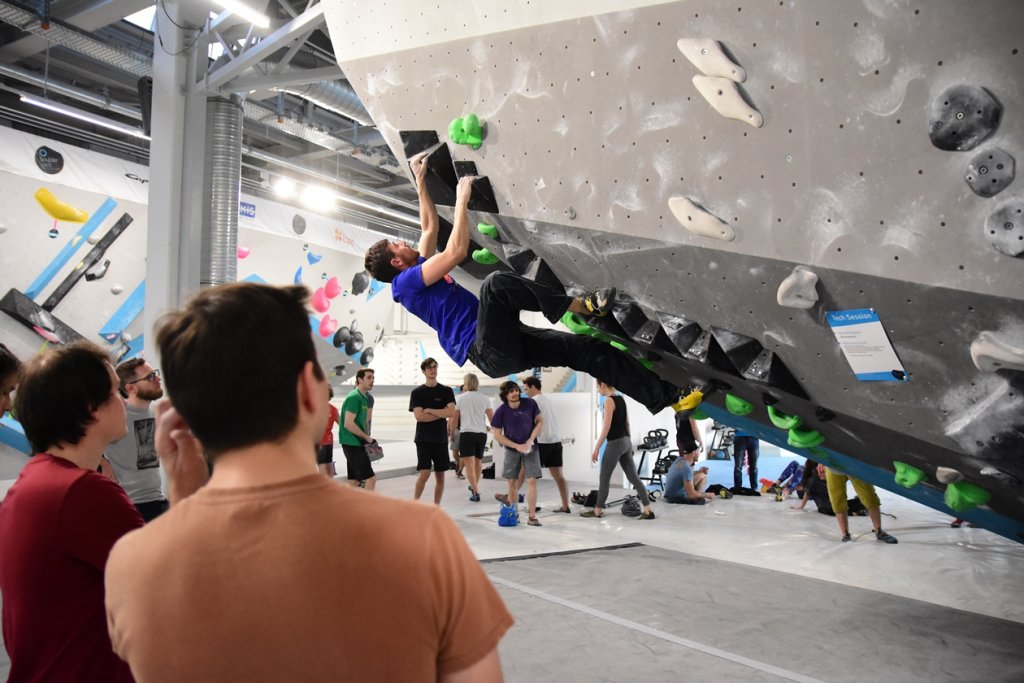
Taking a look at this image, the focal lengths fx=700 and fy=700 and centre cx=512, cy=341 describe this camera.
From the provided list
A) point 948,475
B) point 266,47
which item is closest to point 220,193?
point 266,47

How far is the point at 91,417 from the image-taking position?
1586mm

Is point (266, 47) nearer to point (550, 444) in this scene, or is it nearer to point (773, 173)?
point (550, 444)

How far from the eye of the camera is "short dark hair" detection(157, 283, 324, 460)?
32.6 inches

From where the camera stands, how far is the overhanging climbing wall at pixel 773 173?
165cm

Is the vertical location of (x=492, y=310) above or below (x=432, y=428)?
above

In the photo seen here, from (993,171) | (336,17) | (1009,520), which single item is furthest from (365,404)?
(993,171)

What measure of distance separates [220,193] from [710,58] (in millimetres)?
6556

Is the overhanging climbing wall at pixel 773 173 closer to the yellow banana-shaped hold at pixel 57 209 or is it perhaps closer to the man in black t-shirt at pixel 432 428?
the man in black t-shirt at pixel 432 428

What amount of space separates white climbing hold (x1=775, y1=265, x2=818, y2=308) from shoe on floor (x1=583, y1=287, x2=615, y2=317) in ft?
2.61

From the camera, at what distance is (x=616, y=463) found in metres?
7.63

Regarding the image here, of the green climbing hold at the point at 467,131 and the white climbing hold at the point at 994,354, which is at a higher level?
the green climbing hold at the point at 467,131

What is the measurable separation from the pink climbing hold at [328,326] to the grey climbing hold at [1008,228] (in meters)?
11.4

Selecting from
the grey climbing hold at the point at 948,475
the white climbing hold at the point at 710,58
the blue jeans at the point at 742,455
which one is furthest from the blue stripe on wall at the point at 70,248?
the grey climbing hold at the point at 948,475

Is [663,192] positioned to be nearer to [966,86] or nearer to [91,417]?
[966,86]
